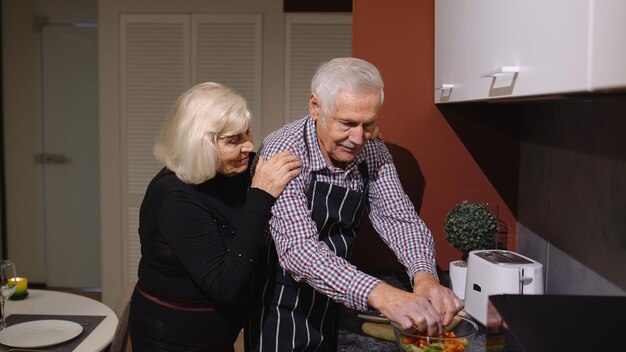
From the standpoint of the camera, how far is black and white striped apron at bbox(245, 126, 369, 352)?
1562 millimetres

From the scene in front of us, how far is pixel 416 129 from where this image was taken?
2039 mm

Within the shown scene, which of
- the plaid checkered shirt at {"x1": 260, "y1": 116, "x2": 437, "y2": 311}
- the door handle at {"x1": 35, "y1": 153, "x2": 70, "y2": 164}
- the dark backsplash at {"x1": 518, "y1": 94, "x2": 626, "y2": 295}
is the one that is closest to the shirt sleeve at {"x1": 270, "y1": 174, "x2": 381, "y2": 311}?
the plaid checkered shirt at {"x1": 260, "y1": 116, "x2": 437, "y2": 311}

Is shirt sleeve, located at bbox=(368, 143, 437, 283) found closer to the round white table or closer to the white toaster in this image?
the white toaster

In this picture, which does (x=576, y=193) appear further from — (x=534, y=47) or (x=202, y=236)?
(x=202, y=236)

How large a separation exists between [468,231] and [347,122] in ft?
2.17

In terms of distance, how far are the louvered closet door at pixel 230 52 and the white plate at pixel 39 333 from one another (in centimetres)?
190

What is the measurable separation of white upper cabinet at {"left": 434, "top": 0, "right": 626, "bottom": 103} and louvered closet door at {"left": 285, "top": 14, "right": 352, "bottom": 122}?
2000 mm

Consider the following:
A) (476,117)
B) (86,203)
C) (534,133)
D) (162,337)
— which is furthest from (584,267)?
(86,203)

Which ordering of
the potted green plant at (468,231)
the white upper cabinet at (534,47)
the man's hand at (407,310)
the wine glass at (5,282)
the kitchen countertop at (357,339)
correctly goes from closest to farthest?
the white upper cabinet at (534,47) < the man's hand at (407,310) < the kitchen countertop at (357,339) < the potted green plant at (468,231) < the wine glass at (5,282)

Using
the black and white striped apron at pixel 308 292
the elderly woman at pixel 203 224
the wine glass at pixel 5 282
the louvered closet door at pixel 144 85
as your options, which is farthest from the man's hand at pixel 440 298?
the louvered closet door at pixel 144 85

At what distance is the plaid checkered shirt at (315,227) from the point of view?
1.29 m

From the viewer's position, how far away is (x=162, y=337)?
67.9 inches

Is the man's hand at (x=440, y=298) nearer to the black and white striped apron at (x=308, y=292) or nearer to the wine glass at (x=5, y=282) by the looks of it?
the black and white striped apron at (x=308, y=292)

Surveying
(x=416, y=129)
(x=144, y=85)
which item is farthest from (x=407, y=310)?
(x=144, y=85)
